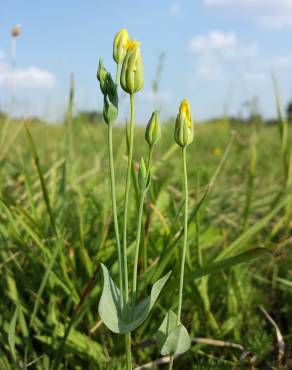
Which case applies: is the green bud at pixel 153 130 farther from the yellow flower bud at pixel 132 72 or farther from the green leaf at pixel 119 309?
the green leaf at pixel 119 309

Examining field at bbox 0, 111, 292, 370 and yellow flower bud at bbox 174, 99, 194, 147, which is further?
field at bbox 0, 111, 292, 370

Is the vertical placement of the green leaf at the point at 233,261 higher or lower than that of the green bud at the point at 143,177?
lower

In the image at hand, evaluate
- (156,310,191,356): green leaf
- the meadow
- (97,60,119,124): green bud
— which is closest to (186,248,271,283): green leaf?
the meadow

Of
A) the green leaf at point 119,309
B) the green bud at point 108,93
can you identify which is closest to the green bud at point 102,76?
the green bud at point 108,93

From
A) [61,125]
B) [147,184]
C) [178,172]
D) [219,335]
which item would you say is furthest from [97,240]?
[61,125]

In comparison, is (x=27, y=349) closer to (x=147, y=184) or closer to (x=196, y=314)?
(x=196, y=314)

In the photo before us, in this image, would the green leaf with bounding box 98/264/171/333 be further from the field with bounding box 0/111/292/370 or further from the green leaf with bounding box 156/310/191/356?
the field with bounding box 0/111/292/370

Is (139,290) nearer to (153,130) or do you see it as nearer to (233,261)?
(233,261)
